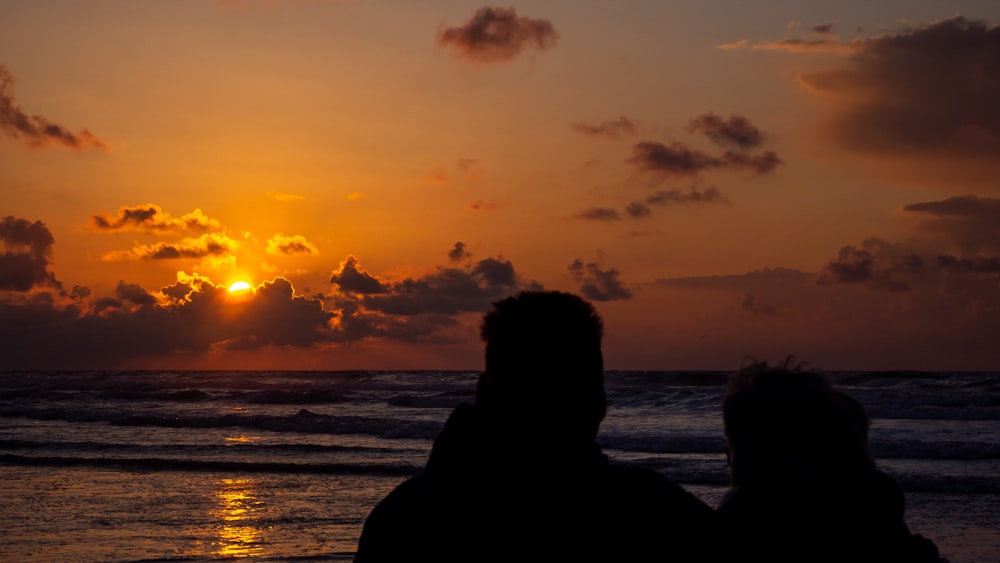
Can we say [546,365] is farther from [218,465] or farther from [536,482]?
[218,465]

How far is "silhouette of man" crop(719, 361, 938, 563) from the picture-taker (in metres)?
2.46

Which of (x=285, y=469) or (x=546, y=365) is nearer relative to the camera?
(x=546, y=365)

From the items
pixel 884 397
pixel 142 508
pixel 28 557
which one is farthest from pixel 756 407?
pixel 884 397

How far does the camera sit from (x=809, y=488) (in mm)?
2512

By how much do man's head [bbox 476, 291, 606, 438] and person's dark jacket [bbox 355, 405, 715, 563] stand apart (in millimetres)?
46

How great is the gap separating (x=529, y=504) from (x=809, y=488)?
Result: 86cm

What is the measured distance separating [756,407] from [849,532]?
1.21ft

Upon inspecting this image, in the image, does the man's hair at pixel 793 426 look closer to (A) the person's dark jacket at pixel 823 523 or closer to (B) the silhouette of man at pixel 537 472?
(A) the person's dark jacket at pixel 823 523

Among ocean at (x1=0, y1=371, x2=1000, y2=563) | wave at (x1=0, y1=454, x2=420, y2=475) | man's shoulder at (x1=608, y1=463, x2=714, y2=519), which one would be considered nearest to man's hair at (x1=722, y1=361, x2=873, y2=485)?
man's shoulder at (x1=608, y1=463, x2=714, y2=519)

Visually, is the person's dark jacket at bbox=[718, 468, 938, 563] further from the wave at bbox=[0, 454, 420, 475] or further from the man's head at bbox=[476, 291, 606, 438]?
the wave at bbox=[0, 454, 420, 475]

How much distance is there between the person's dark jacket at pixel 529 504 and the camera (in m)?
2.03

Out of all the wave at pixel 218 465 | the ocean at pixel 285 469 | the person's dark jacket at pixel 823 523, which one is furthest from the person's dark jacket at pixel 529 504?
the wave at pixel 218 465

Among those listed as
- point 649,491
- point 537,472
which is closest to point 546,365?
point 537,472

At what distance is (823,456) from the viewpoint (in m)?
2.51
